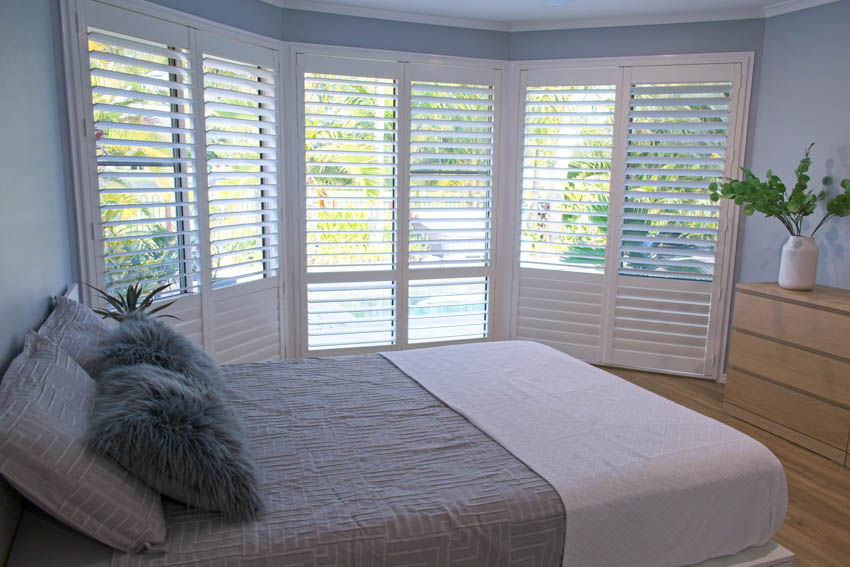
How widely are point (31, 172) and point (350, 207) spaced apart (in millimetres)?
2325

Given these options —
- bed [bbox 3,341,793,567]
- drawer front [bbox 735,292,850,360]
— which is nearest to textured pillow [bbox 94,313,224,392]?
bed [bbox 3,341,793,567]

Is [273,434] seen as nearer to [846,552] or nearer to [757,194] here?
[846,552]

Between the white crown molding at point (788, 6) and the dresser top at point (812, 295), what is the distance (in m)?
1.70

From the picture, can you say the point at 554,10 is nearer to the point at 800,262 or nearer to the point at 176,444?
the point at 800,262

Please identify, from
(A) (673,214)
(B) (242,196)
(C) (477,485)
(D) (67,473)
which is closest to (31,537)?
(D) (67,473)

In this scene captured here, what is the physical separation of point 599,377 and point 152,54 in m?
2.72

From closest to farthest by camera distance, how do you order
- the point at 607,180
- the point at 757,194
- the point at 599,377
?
the point at 599,377
the point at 757,194
the point at 607,180

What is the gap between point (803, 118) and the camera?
12.4 feet

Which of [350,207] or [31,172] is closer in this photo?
[31,172]

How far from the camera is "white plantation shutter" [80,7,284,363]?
2.94 metres

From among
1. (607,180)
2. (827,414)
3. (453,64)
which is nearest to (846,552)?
(827,414)

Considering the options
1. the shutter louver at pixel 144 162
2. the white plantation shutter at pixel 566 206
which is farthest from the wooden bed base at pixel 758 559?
the white plantation shutter at pixel 566 206

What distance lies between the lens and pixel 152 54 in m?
3.12

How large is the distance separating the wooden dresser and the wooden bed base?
61.4 inches
